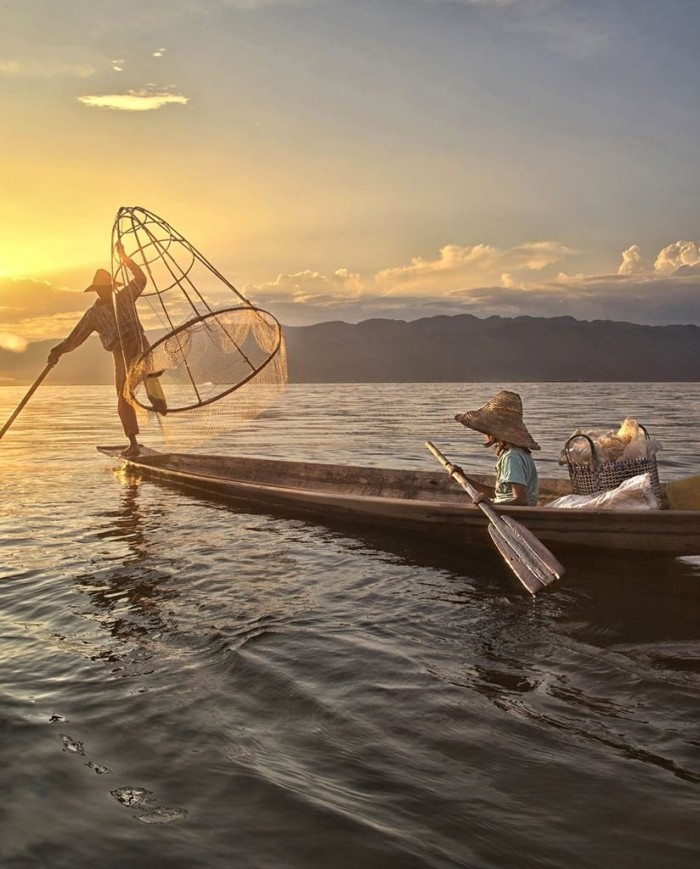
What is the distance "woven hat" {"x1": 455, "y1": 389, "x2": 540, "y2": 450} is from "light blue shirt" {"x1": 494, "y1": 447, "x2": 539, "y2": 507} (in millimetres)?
119

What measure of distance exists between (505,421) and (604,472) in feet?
3.53

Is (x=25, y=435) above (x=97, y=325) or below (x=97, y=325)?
below

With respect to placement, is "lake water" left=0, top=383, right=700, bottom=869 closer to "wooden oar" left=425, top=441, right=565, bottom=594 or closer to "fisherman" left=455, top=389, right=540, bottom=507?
"wooden oar" left=425, top=441, right=565, bottom=594

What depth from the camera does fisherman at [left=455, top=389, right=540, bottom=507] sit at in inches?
261

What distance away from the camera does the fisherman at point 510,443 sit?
6.62m

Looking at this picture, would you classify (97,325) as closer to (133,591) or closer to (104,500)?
(104,500)

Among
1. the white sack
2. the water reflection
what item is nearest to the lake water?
the water reflection

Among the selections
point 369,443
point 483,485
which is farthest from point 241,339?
point 369,443

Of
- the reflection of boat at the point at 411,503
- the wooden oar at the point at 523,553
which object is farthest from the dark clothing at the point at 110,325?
the wooden oar at the point at 523,553

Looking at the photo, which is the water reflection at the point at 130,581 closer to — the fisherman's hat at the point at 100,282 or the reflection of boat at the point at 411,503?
the reflection of boat at the point at 411,503

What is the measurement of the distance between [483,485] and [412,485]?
146cm

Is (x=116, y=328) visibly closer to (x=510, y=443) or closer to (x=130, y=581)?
(x=130, y=581)

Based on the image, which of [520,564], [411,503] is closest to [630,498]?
[520,564]

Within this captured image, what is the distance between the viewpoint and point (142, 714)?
3820 millimetres
